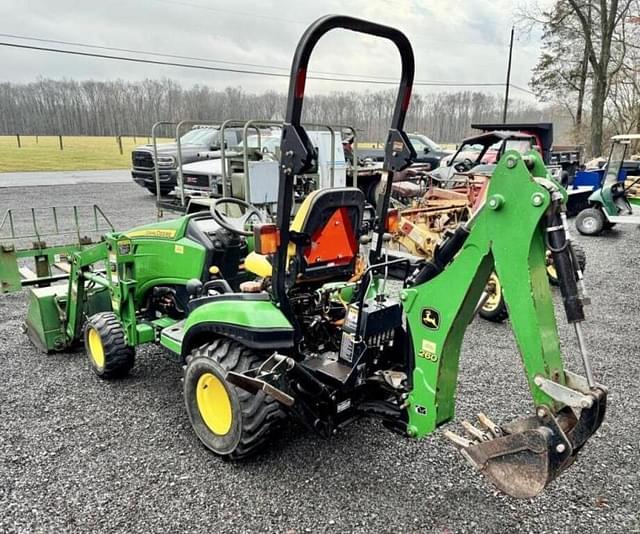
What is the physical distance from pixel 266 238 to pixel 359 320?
2.19 feet

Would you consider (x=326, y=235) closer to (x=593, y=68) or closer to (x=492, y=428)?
(x=492, y=428)

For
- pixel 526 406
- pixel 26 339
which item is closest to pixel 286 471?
pixel 526 406

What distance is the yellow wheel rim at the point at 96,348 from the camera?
157 inches

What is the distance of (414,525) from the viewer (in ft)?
8.26

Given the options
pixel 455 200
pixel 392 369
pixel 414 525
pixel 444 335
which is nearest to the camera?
pixel 444 335

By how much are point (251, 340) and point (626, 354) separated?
3771mm

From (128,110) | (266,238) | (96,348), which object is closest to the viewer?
(266,238)

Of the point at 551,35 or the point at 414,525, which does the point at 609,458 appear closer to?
the point at 414,525

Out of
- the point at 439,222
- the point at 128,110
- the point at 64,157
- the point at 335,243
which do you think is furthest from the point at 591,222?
the point at 128,110

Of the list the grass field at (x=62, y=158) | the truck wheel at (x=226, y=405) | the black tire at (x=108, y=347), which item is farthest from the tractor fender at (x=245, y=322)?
the grass field at (x=62, y=158)

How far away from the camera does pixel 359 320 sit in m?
2.75

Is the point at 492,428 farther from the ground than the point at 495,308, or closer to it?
farther from the ground

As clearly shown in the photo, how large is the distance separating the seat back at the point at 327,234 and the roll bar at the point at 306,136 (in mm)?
116

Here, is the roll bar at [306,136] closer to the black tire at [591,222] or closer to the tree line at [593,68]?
the black tire at [591,222]
